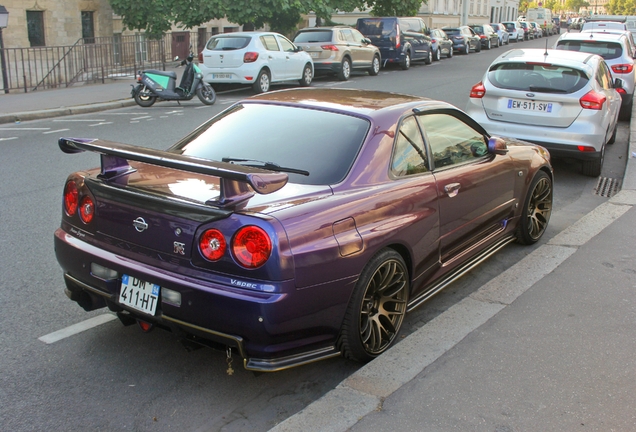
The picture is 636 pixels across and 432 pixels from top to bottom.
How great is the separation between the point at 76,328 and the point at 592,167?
7263 millimetres

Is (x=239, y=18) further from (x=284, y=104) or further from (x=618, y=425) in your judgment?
(x=618, y=425)

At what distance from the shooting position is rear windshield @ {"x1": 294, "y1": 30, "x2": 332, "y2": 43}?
22.8m

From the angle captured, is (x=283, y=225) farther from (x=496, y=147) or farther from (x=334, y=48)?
(x=334, y=48)

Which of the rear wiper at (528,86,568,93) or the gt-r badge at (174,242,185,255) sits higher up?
the rear wiper at (528,86,568,93)

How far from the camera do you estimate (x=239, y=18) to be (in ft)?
85.5

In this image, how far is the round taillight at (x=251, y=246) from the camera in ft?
11.0

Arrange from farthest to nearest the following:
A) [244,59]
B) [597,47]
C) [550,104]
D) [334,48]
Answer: [334,48], [244,59], [597,47], [550,104]

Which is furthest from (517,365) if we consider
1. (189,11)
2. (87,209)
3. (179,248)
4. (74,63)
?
(189,11)

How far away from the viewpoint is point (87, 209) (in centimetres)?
397

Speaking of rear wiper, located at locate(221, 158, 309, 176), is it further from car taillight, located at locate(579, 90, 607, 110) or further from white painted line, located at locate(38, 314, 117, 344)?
car taillight, located at locate(579, 90, 607, 110)

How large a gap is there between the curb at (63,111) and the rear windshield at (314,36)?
24.9 ft

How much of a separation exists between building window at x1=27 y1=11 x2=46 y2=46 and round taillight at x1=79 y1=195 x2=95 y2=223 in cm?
2434

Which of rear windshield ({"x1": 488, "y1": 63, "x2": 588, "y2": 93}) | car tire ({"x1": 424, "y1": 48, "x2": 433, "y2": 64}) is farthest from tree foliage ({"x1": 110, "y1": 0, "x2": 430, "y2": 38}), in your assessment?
rear windshield ({"x1": 488, "y1": 63, "x2": 588, "y2": 93})

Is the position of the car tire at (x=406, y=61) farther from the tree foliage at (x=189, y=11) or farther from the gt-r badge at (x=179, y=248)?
the gt-r badge at (x=179, y=248)
